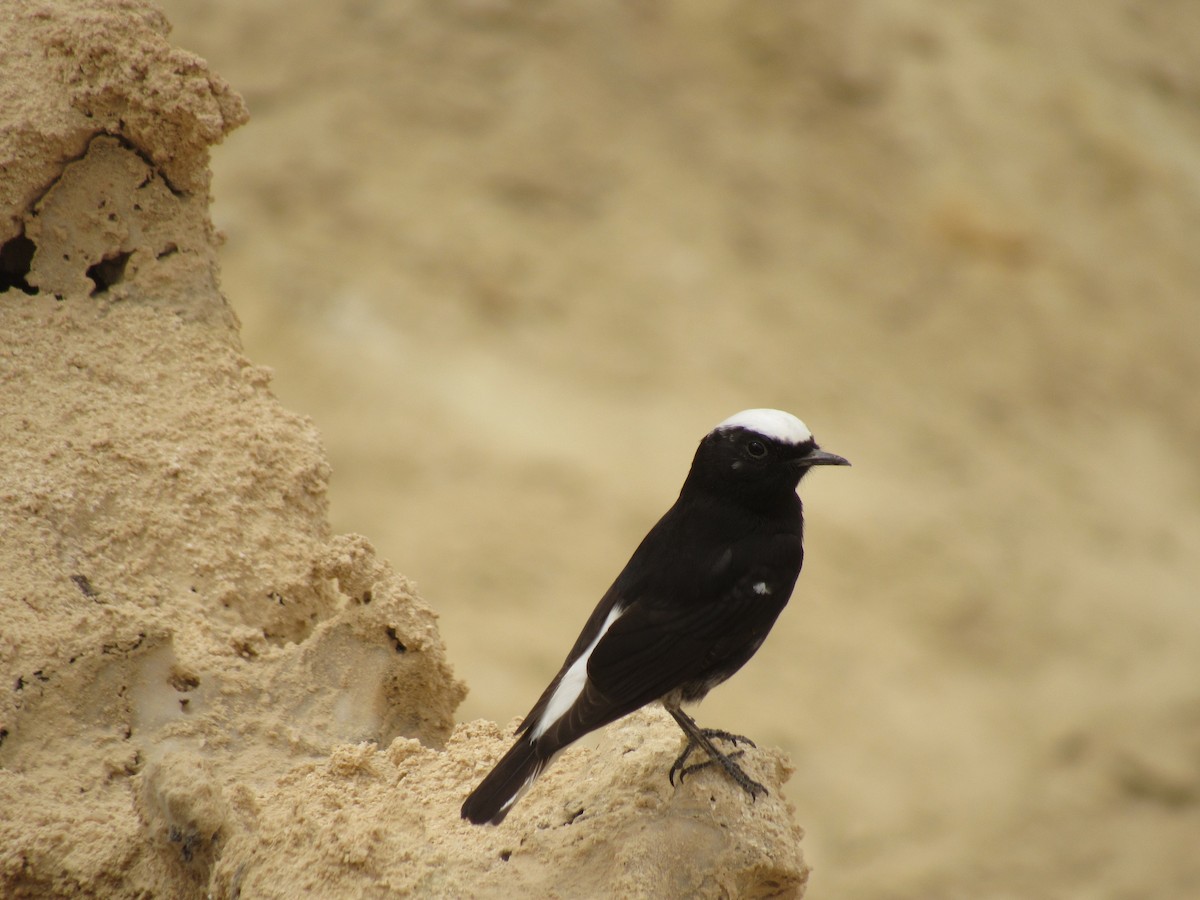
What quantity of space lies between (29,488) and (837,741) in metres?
6.85

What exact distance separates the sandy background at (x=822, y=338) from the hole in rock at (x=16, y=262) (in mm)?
5492

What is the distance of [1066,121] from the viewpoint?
12.4 metres

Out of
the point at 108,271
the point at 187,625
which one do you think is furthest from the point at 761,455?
the point at 108,271

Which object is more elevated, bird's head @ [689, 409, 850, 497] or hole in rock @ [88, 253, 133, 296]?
bird's head @ [689, 409, 850, 497]

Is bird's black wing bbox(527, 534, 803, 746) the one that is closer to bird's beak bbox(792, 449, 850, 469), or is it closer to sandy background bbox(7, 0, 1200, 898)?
bird's beak bbox(792, 449, 850, 469)

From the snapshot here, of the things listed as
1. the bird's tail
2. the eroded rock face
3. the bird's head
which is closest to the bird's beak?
the bird's head

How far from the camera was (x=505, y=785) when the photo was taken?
279cm

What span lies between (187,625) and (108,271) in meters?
1.04

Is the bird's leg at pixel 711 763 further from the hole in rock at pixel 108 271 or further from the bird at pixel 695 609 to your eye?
the hole in rock at pixel 108 271

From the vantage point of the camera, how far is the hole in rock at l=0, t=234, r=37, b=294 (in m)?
3.43

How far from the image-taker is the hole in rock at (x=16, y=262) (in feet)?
11.3

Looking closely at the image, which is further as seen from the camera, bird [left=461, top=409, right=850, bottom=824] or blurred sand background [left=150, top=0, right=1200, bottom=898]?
blurred sand background [left=150, top=0, right=1200, bottom=898]

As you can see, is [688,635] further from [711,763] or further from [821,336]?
[821,336]

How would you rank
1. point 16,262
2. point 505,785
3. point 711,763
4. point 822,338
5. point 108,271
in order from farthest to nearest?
1. point 822,338
2. point 108,271
3. point 16,262
4. point 711,763
5. point 505,785
